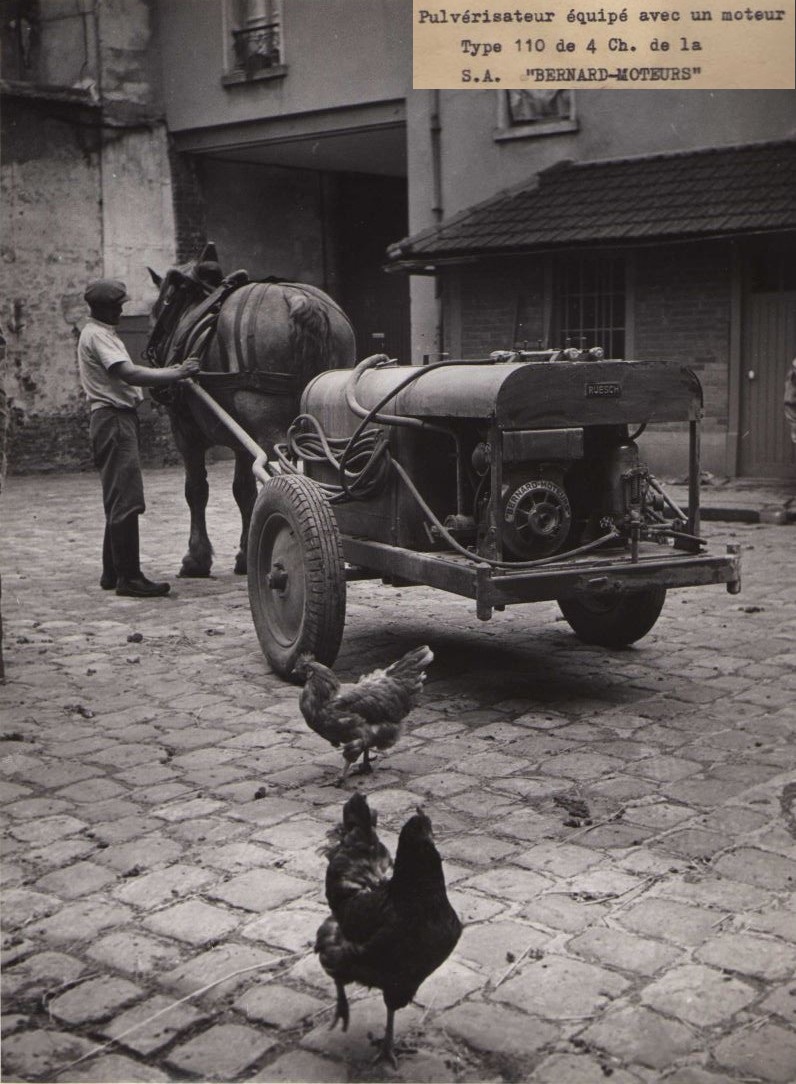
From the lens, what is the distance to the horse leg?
32.1ft

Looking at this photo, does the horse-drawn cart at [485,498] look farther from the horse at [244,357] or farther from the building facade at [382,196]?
the building facade at [382,196]

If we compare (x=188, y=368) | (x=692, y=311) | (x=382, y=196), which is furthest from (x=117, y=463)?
(x=382, y=196)

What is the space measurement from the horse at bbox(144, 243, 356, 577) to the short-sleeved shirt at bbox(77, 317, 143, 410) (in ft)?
1.90

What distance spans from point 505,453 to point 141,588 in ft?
13.4

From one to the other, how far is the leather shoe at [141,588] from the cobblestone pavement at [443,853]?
1.05m

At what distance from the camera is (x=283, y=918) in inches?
148

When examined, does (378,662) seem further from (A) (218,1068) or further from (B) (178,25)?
(B) (178,25)

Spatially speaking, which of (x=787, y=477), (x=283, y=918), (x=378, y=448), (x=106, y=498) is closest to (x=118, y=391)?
(x=106, y=498)

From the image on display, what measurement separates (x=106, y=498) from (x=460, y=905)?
18.5 ft

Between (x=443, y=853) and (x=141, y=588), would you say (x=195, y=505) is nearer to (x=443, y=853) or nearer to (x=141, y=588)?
(x=141, y=588)

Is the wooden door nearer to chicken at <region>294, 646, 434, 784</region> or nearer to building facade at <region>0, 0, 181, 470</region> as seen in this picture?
building facade at <region>0, 0, 181, 470</region>

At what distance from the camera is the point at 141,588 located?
8992mm

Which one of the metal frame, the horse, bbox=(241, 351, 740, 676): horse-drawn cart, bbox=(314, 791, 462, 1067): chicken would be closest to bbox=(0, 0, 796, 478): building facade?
the horse

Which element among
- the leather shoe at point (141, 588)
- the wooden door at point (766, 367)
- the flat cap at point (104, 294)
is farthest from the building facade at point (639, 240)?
the leather shoe at point (141, 588)
